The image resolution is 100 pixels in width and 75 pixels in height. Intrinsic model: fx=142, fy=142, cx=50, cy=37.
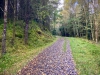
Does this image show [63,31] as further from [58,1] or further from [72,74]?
[72,74]

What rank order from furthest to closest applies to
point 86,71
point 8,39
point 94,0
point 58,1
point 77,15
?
point 77,15, point 58,1, point 94,0, point 8,39, point 86,71

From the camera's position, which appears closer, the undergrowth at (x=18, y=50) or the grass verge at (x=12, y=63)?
the grass verge at (x=12, y=63)

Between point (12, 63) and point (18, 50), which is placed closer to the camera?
point (12, 63)

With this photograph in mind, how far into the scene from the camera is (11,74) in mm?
7453

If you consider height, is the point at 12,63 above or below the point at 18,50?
below

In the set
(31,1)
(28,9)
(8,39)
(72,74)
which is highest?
(31,1)

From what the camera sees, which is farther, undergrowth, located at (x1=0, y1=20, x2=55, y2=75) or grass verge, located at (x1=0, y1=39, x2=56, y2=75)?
undergrowth, located at (x1=0, y1=20, x2=55, y2=75)

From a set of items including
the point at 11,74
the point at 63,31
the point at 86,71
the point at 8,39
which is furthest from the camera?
the point at 63,31

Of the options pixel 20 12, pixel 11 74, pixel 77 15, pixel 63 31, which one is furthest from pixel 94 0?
pixel 63 31

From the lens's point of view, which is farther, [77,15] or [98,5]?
[77,15]

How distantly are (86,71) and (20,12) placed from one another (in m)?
19.4

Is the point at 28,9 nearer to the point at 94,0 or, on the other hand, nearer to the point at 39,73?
the point at 94,0

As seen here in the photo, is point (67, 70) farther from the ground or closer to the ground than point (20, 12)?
closer to the ground

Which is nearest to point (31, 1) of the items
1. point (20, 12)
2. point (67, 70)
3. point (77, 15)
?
point (20, 12)
